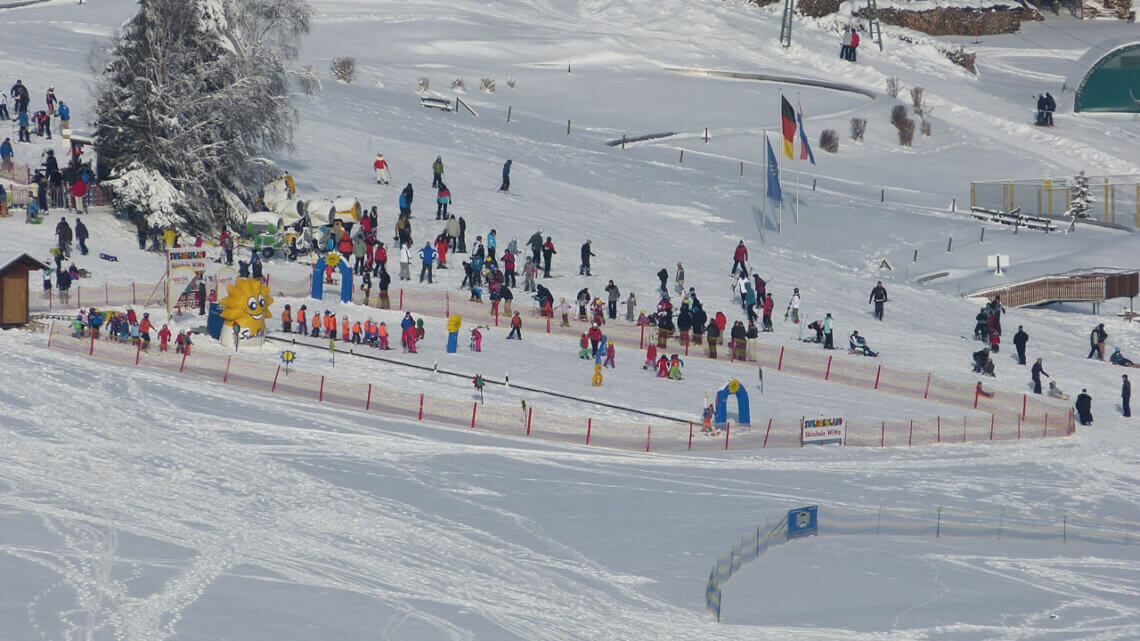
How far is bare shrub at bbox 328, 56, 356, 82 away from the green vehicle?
17.6 m

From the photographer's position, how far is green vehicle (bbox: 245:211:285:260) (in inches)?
1474

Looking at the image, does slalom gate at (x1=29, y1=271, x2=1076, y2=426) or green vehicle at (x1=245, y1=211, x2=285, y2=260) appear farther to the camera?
green vehicle at (x1=245, y1=211, x2=285, y2=260)

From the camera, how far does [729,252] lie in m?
42.4

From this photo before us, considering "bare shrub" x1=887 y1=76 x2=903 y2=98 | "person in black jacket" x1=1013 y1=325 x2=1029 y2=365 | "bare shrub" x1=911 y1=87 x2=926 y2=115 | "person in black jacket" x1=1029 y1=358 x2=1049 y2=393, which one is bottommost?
"person in black jacket" x1=1029 y1=358 x2=1049 y2=393

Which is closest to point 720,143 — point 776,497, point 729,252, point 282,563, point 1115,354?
point 729,252

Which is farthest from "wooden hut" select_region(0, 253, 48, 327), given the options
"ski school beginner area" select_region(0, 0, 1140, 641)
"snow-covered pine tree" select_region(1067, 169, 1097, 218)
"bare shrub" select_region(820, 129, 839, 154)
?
"snow-covered pine tree" select_region(1067, 169, 1097, 218)

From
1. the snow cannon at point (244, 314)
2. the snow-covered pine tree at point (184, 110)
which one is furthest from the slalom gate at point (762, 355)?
the snow-covered pine tree at point (184, 110)

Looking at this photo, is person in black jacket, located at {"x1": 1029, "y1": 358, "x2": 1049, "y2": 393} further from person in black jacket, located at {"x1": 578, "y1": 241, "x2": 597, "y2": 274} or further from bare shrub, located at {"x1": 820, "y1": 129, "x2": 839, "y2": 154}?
bare shrub, located at {"x1": 820, "y1": 129, "x2": 839, "y2": 154}

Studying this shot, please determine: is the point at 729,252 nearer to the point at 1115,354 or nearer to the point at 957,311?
the point at 957,311

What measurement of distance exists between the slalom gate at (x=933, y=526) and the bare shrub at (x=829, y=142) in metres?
29.6

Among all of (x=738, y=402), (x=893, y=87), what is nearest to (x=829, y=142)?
(x=893, y=87)

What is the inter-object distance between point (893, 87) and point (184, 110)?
32.2 m

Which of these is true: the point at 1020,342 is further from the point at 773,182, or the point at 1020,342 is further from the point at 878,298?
the point at 773,182

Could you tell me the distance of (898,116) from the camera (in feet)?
190
